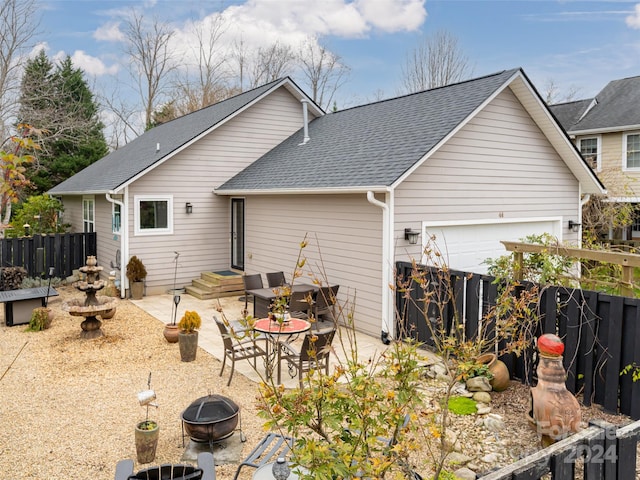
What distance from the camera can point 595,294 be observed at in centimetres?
557

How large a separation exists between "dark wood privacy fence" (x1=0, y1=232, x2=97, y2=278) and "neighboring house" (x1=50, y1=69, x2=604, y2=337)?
619 millimetres

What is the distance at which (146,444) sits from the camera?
4488 millimetres

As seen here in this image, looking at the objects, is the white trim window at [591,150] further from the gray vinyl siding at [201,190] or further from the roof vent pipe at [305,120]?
the gray vinyl siding at [201,190]

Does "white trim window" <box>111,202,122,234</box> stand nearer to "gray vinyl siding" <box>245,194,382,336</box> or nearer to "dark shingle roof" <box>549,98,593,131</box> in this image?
"gray vinyl siding" <box>245,194,382,336</box>

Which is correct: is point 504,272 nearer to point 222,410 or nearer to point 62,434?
point 222,410

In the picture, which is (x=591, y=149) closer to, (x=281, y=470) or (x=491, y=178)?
(x=491, y=178)

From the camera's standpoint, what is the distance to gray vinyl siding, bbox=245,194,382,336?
28.7 ft

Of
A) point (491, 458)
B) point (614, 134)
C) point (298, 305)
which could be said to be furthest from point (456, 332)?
point (614, 134)

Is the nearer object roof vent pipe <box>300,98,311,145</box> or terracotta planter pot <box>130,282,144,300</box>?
terracotta planter pot <box>130,282,144,300</box>

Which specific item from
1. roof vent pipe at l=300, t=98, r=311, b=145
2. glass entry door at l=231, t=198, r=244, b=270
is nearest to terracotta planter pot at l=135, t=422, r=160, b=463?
glass entry door at l=231, t=198, r=244, b=270

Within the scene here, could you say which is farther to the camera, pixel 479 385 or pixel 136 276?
pixel 136 276

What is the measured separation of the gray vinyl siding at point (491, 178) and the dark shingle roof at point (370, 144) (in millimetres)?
420

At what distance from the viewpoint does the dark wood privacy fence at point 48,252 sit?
1329cm

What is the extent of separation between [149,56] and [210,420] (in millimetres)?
31945
